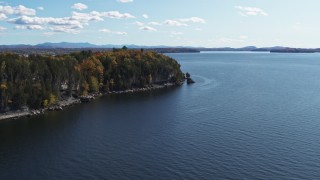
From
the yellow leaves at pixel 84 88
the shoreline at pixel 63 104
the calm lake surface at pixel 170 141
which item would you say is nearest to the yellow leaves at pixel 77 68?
the yellow leaves at pixel 84 88

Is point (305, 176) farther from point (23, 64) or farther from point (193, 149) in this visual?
point (23, 64)

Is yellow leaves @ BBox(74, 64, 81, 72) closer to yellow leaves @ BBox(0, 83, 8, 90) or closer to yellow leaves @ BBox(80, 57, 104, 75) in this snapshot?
yellow leaves @ BBox(80, 57, 104, 75)

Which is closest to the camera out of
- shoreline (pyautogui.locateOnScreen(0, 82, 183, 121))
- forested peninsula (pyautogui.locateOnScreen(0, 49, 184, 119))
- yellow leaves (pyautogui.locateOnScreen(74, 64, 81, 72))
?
shoreline (pyautogui.locateOnScreen(0, 82, 183, 121))

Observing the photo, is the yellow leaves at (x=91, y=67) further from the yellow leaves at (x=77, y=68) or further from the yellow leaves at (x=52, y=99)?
the yellow leaves at (x=52, y=99)

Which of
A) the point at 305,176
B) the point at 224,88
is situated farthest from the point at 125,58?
the point at 305,176

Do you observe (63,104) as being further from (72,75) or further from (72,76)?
(72,75)

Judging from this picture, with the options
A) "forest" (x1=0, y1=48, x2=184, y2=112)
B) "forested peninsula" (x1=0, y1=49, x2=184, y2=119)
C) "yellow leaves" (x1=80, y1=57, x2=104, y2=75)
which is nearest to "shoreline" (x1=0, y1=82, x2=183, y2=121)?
"forested peninsula" (x1=0, y1=49, x2=184, y2=119)

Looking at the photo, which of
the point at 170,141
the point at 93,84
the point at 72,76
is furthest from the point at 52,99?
the point at 170,141
